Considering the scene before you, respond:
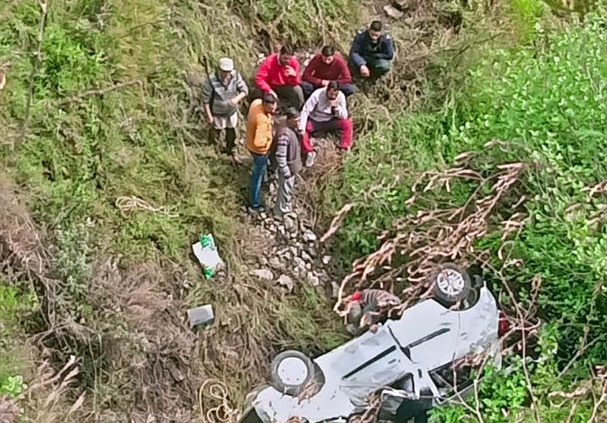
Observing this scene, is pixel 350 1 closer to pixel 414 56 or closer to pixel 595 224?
pixel 414 56

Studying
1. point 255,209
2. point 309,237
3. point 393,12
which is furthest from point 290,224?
point 393,12

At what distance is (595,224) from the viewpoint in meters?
5.56

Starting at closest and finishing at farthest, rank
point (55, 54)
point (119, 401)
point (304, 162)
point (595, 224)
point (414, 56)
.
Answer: point (595, 224)
point (119, 401)
point (55, 54)
point (304, 162)
point (414, 56)

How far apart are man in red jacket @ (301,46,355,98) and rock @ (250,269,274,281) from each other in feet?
4.48

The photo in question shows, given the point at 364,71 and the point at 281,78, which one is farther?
the point at 364,71

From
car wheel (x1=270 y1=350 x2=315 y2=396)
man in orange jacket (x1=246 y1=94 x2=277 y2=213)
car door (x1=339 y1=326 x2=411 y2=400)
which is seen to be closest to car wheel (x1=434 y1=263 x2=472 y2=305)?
car door (x1=339 y1=326 x2=411 y2=400)

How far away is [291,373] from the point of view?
19.4 feet

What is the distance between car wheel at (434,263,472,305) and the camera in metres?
5.89

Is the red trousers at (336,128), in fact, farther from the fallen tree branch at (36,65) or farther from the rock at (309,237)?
the fallen tree branch at (36,65)

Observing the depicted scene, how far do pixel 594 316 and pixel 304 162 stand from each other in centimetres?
235

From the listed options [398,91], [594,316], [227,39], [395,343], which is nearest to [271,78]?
[227,39]

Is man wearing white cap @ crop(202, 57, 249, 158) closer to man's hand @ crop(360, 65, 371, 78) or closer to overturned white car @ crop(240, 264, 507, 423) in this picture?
man's hand @ crop(360, 65, 371, 78)

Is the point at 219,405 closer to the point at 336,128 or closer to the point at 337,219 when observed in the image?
the point at 337,219

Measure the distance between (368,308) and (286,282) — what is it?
33.3 inches
